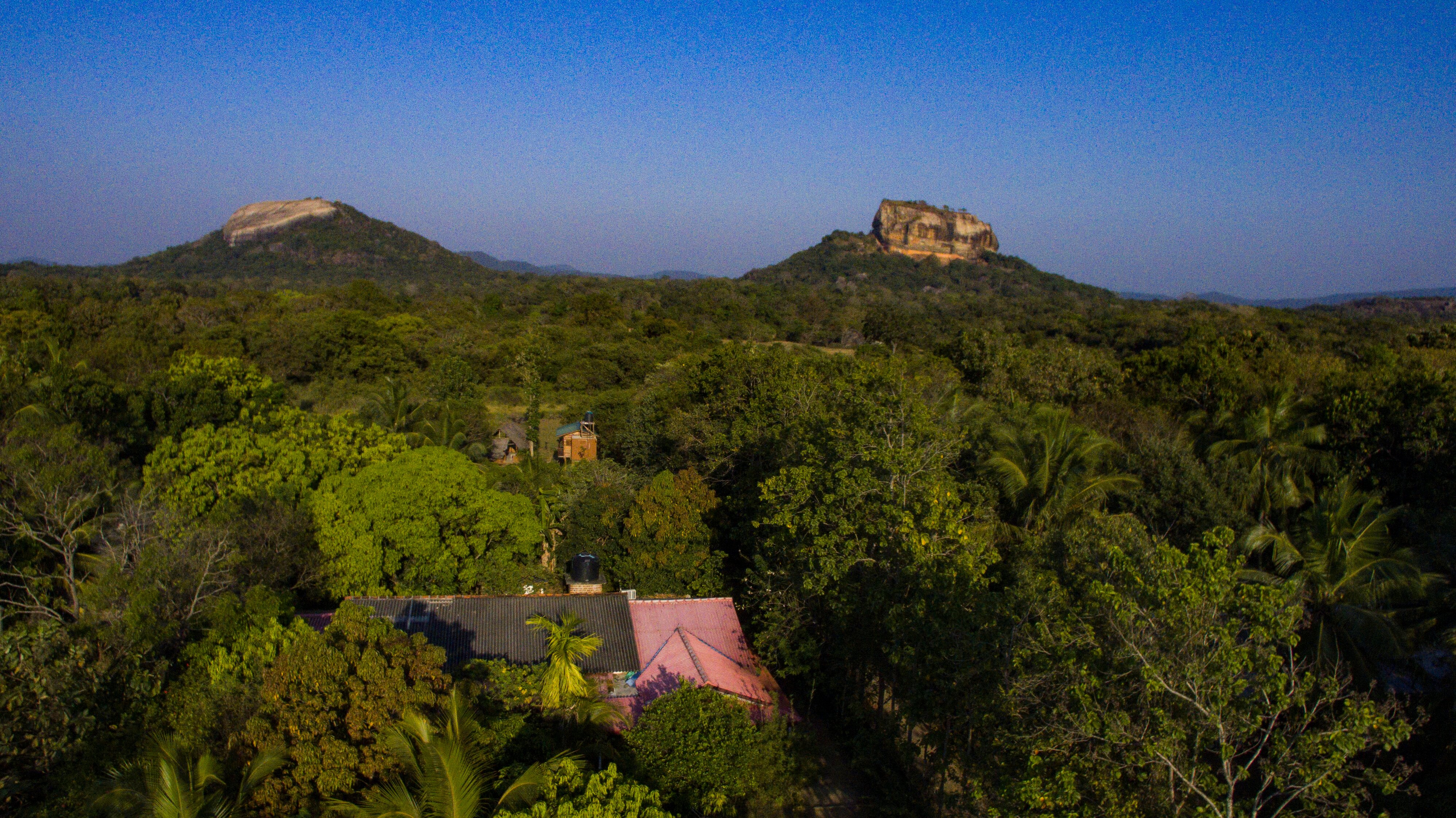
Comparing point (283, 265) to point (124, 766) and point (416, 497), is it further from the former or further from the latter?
point (124, 766)

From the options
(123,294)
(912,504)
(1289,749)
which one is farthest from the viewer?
(123,294)

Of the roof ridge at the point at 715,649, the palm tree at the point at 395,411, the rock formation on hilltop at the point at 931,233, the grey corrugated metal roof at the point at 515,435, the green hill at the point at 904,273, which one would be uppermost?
the rock formation on hilltop at the point at 931,233

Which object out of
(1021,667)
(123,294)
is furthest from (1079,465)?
(123,294)

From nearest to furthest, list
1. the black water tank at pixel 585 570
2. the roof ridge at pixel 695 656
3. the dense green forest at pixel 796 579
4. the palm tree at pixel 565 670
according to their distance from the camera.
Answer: the dense green forest at pixel 796 579, the palm tree at pixel 565 670, the roof ridge at pixel 695 656, the black water tank at pixel 585 570

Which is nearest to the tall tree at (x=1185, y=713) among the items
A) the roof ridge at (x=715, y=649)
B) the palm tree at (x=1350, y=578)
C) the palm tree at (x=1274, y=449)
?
the palm tree at (x=1350, y=578)

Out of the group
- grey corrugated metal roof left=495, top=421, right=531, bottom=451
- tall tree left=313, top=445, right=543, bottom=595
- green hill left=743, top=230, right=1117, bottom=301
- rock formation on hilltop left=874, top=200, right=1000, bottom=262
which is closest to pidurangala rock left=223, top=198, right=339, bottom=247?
green hill left=743, top=230, right=1117, bottom=301

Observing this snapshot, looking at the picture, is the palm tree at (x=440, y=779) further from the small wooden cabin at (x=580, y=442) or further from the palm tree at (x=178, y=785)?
the small wooden cabin at (x=580, y=442)
